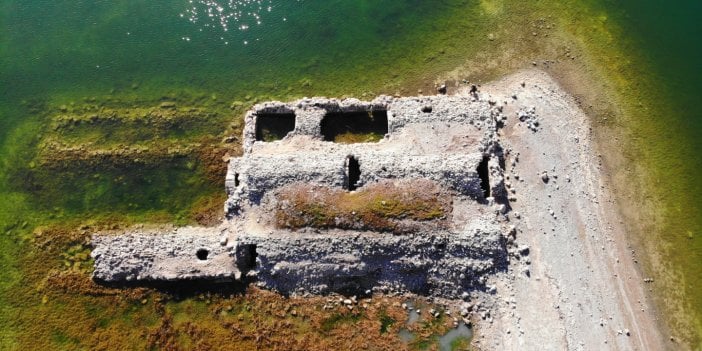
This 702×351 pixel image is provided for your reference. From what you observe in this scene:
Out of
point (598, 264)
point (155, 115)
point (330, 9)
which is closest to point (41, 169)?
point (155, 115)

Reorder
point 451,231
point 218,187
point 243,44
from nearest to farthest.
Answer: point 451,231 → point 218,187 → point 243,44

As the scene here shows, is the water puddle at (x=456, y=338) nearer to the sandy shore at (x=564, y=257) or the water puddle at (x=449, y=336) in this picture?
the water puddle at (x=449, y=336)

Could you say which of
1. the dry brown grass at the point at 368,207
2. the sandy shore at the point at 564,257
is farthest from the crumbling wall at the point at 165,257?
the sandy shore at the point at 564,257

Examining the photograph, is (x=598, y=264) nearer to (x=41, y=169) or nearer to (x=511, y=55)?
(x=511, y=55)

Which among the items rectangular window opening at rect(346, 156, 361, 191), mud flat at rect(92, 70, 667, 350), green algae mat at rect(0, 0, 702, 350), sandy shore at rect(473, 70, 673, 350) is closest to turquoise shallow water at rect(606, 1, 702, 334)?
green algae mat at rect(0, 0, 702, 350)

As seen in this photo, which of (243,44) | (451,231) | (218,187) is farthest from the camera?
(243,44)

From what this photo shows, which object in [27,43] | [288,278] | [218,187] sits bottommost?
[288,278]

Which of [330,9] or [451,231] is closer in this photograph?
[451,231]

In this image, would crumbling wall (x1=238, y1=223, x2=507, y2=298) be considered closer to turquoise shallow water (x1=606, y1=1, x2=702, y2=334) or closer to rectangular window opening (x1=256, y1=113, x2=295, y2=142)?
rectangular window opening (x1=256, y1=113, x2=295, y2=142)
